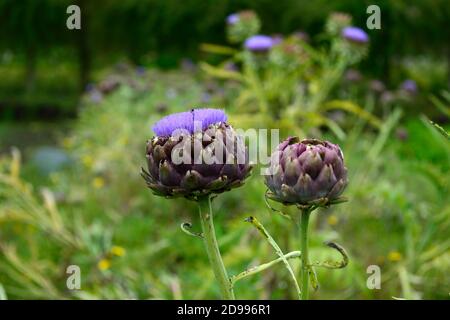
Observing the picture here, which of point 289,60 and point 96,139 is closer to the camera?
point 289,60

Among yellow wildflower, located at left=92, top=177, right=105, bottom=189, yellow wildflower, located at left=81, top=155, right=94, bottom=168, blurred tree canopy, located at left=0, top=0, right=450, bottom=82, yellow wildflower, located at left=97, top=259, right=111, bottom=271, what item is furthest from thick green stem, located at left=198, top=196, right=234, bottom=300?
blurred tree canopy, located at left=0, top=0, right=450, bottom=82

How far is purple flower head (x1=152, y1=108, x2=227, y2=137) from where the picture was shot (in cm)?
47

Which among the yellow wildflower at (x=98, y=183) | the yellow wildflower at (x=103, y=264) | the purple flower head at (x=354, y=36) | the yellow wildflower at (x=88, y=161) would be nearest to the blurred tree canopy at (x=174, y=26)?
the yellow wildflower at (x=88, y=161)

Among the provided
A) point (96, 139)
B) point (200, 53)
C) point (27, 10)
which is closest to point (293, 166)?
point (96, 139)

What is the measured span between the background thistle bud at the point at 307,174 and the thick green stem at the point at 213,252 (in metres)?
0.05

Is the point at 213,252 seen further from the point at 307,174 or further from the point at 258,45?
the point at 258,45

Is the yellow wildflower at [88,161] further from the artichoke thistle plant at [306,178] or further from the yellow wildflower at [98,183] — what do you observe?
the artichoke thistle plant at [306,178]

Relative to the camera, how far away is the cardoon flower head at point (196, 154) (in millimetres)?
471

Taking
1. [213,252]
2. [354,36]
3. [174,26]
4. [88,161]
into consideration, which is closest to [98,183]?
[88,161]

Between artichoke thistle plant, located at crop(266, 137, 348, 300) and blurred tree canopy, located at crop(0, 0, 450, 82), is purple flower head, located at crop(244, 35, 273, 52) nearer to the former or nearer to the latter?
artichoke thistle plant, located at crop(266, 137, 348, 300)

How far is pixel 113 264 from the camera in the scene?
1321 millimetres

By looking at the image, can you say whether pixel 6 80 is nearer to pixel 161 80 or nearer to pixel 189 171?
pixel 161 80

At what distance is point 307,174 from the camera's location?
1.52ft

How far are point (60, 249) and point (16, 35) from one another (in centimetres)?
546
